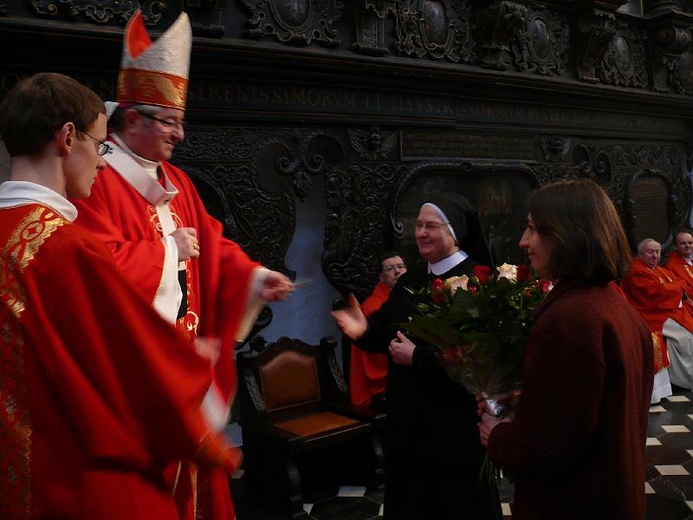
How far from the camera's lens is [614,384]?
1.81 meters

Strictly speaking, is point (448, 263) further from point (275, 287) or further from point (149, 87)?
point (149, 87)

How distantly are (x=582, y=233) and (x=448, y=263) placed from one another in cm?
119

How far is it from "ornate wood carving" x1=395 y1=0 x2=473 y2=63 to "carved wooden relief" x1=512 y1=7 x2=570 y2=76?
831 millimetres

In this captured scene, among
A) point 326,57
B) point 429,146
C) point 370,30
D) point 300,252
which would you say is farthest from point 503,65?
point 300,252

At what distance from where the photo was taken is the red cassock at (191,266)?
8.38 feet

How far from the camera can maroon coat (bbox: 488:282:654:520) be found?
1.77m

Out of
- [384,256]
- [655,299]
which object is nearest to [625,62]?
[655,299]

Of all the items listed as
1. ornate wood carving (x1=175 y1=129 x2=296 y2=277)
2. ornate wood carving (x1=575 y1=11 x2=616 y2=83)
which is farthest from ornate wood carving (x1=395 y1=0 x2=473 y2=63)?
ornate wood carving (x1=575 y1=11 x2=616 y2=83)

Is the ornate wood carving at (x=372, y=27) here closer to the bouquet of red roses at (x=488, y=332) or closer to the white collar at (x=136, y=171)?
the white collar at (x=136, y=171)

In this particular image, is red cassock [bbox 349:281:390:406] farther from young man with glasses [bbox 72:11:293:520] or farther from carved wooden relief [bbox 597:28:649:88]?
carved wooden relief [bbox 597:28:649:88]

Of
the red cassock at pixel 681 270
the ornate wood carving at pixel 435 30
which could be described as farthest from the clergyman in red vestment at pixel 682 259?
the ornate wood carving at pixel 435 30

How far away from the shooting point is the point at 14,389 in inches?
62.7

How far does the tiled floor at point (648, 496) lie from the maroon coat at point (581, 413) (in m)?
2.67

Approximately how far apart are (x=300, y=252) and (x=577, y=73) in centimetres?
437
